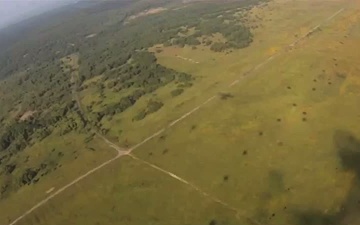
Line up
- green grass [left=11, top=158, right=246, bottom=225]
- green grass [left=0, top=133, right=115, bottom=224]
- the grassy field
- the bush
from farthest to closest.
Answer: the bush, the grassy field, green grass [left=0, top=133, right=115, bottom=224], green grass [left=11, top=158, right=246, bottom=225]

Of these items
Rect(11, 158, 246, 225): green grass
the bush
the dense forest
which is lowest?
the dense forest

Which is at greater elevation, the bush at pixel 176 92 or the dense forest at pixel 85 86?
the bush at pixel 176 92

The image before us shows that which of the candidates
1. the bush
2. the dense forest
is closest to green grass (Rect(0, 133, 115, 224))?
the dense forest

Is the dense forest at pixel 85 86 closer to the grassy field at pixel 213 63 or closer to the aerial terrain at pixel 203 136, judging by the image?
the aerial terrain at pixel 203 136

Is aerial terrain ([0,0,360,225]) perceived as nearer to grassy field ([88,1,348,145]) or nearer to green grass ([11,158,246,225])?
green grass ([11,158,246,225])

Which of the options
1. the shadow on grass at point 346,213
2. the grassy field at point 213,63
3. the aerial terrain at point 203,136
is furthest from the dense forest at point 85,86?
the shadow on grass at point 346,213

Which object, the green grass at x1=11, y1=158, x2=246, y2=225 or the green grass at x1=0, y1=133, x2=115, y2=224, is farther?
the green grass at x1=0, y1=133, x2=115, y2=224

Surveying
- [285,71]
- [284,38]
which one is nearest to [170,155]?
[285,71]

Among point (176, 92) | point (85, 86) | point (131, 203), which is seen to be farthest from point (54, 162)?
point (85, 86)
